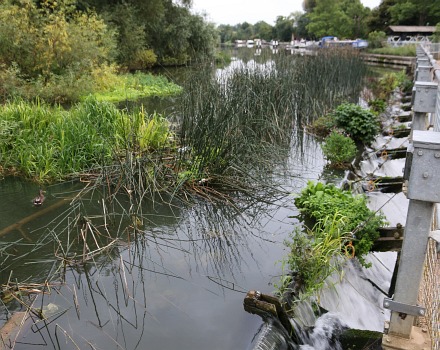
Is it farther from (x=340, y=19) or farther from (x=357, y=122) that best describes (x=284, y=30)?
(x=357, y=122)

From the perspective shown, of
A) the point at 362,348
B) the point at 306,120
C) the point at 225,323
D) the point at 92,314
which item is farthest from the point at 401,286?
the point at 306,120

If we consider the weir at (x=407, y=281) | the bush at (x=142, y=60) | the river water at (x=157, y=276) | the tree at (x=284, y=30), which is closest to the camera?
the weir at (x=407, y=281)

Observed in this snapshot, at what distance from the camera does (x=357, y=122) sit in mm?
7000

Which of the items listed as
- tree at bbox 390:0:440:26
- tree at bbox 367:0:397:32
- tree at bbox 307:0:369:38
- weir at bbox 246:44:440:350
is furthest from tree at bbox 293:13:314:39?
weir at bbox 246:44:440:350

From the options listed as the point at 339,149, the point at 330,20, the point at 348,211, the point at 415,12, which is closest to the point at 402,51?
the point at 415,12

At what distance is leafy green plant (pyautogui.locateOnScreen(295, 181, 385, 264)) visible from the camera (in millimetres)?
3701

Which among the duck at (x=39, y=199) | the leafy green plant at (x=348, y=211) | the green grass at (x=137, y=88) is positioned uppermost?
the green grass at (x=137, y=88)

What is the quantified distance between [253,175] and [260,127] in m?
1.09

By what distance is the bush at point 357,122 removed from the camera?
276 inches

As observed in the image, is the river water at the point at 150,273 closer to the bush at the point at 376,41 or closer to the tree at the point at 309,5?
the bush at the point at 376,41

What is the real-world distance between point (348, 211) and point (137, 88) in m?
11.4

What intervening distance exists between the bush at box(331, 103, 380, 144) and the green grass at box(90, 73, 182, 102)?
665cm

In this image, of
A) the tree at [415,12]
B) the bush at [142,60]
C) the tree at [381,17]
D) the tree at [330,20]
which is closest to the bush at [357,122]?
the bush at [142,60]

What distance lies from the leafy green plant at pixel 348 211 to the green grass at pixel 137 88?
8.51 meters
